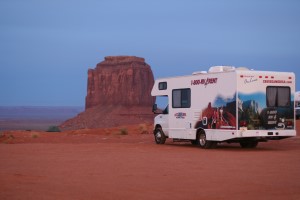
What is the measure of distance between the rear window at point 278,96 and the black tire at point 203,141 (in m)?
2.99

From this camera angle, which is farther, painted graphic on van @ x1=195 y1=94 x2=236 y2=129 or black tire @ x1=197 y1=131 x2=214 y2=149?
black tire @ x1=197 y1=131 x2=214 y2=149

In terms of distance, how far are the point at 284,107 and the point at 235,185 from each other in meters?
9.81

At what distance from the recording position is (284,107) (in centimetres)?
2044

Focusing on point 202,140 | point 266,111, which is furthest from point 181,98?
point 266,111

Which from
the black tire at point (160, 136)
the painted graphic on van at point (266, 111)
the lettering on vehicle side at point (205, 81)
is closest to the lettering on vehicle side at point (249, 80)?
the painted graphic on van at point (266, 111)

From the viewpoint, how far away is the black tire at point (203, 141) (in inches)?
845

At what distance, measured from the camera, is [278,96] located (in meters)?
20.4

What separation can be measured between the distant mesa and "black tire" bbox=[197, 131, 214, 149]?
7984 cm

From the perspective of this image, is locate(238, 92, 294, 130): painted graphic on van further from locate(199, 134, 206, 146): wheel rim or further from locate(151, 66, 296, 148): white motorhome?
locate(199, 134, 206, 146): wheel rim

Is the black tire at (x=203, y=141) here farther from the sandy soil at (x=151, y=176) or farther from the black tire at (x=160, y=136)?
the black tire at (x=160, y=136)

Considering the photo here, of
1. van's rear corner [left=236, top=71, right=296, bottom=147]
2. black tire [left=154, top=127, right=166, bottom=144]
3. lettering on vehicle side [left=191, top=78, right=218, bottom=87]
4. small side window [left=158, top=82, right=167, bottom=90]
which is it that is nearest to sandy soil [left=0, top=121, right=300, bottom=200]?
van's rear corner [left=236, top=71, right=296, bottom=147]

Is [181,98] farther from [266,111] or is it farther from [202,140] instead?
[266,111]

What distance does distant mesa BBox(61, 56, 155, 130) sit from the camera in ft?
345

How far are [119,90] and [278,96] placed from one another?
90014mm
